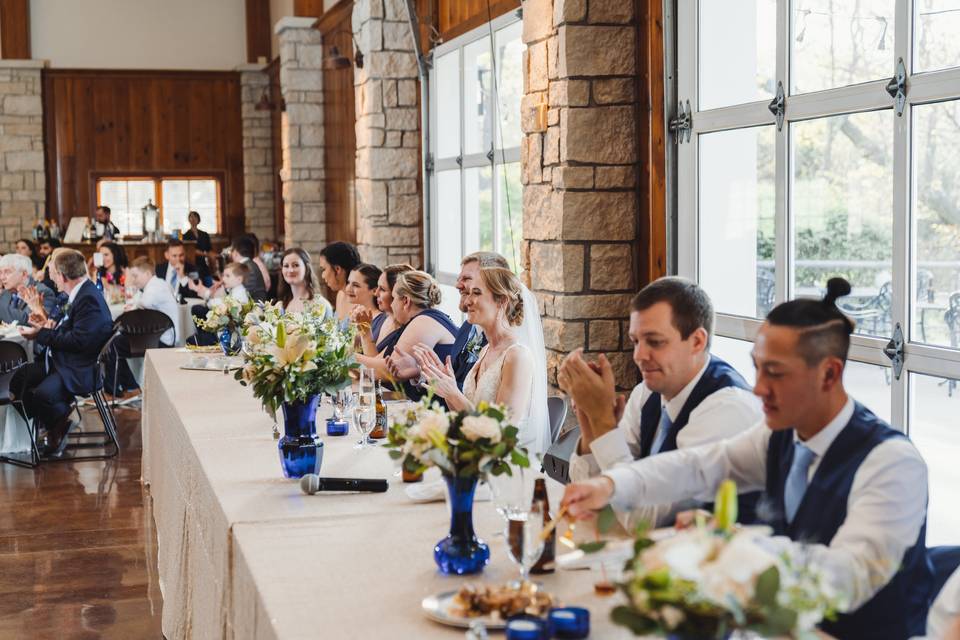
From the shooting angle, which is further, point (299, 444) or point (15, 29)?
point (15, 29)

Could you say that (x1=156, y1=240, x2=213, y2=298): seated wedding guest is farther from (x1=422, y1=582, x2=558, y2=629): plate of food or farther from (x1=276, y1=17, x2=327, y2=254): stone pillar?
(x1=422, y1=582, x2=558, y2=629): plate of food

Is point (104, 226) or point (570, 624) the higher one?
point (104, 226)

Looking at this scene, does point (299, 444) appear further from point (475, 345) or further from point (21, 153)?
point (21, 153)

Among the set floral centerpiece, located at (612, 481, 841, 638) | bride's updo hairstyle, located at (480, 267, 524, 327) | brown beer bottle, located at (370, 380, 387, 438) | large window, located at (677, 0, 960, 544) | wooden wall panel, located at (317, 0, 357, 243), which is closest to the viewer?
floral centerpiece, located at (612, 481, 841, 638)

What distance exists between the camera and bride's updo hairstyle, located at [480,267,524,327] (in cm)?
415

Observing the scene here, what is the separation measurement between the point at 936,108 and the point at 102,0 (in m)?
14.1

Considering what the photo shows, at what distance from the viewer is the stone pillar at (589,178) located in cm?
499

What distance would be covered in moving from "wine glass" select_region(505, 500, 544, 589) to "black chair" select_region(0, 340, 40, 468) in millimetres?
5205

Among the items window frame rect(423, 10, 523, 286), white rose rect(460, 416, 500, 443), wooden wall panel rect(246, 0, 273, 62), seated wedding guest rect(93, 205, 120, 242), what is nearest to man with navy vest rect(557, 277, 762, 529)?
white rose rect(460, 416, 500, 443)

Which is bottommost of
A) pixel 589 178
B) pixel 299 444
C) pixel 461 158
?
pixel 299 444

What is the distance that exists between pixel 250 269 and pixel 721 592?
8.40 meters

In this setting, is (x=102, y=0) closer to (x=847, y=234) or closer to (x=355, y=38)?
(x=355, y=38)

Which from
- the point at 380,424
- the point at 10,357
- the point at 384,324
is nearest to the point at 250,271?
the point at 10,357

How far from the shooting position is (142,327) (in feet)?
27.0
